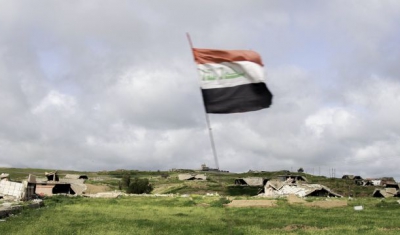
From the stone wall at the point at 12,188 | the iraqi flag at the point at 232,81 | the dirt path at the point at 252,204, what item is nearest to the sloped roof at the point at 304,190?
the dirt path at the point at 252,204

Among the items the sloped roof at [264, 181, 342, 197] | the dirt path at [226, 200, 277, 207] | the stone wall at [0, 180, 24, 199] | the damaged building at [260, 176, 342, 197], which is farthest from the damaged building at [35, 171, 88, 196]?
the dirt path at [226, 200, 277, 207]

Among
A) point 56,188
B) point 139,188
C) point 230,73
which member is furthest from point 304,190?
point 230,73

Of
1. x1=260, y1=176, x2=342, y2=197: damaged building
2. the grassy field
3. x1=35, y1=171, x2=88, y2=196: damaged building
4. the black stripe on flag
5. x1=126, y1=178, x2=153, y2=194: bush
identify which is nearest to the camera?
the black stripe on flag

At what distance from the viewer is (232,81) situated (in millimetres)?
11695

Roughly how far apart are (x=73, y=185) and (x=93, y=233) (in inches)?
1883

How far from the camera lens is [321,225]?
26.6 meters

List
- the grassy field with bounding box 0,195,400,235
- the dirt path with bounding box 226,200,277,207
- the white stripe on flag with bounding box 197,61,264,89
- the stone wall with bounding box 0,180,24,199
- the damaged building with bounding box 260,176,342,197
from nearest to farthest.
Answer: the white stripe on flag with bounding box 197,61,264,89
the grassy field with bounding box 0,195,400,235
the dirt path with bounding box 226,200,277,207
the stone wall with bounding box 0,180,24,199
the damaged building with bounding box 260,176,342,197

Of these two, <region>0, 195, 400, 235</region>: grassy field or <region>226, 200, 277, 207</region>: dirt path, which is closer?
<region>0, 195, 400, 235</region>: grassy field

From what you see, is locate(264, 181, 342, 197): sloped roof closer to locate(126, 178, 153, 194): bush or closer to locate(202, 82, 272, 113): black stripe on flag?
locate(126, 178, 153, 194): bush

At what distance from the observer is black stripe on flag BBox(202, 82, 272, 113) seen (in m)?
11.3

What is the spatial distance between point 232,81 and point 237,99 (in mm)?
548

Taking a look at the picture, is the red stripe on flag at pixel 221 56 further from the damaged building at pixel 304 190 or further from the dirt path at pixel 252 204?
the damaged building at pixel 304 190

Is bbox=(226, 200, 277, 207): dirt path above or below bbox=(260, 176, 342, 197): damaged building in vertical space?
below

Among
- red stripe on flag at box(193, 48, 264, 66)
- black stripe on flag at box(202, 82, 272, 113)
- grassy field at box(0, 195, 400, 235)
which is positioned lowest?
grassy field at box(0, 195, 400, 235)
